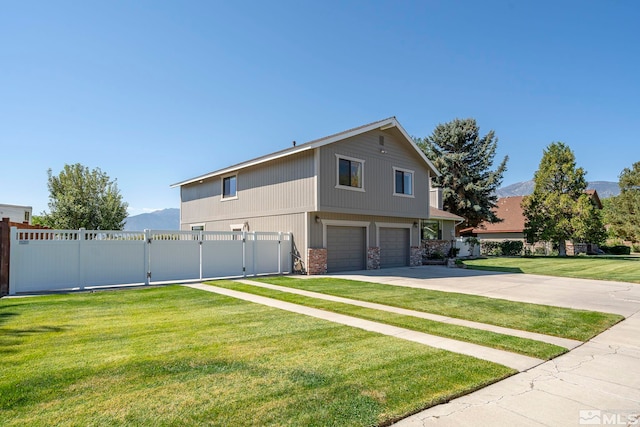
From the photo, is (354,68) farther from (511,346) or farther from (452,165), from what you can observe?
(452,165)

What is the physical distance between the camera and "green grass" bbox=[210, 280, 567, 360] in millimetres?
5230

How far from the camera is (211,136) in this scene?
20.3 m

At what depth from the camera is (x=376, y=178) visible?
57.5 feet

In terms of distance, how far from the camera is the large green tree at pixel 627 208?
3772 cm

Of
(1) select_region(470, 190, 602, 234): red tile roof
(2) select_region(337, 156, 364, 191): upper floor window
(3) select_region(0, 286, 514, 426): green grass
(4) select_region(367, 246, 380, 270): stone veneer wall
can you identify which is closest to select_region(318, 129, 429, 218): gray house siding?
(2) select_region(337, 156, 364, 191): upper floor window

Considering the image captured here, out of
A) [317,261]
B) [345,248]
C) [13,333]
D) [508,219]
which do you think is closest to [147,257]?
[13,333]

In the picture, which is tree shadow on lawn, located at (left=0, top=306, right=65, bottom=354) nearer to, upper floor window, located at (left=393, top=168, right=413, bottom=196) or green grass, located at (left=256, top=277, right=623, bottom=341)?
green grass, located at (left=256, top=277, right=623, bottom=341)

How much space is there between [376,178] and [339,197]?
282 cm

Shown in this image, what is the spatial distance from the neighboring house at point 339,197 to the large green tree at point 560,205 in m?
15.3

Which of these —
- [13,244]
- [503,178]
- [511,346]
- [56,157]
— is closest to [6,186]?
[56,157]

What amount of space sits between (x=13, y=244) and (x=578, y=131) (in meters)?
32.4

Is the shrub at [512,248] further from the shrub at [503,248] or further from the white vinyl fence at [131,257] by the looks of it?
the white vinyl fence at [131,257]

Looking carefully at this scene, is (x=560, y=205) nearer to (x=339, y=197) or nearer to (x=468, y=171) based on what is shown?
(x=468, y=171)

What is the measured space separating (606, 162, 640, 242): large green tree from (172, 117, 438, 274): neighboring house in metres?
31.9
